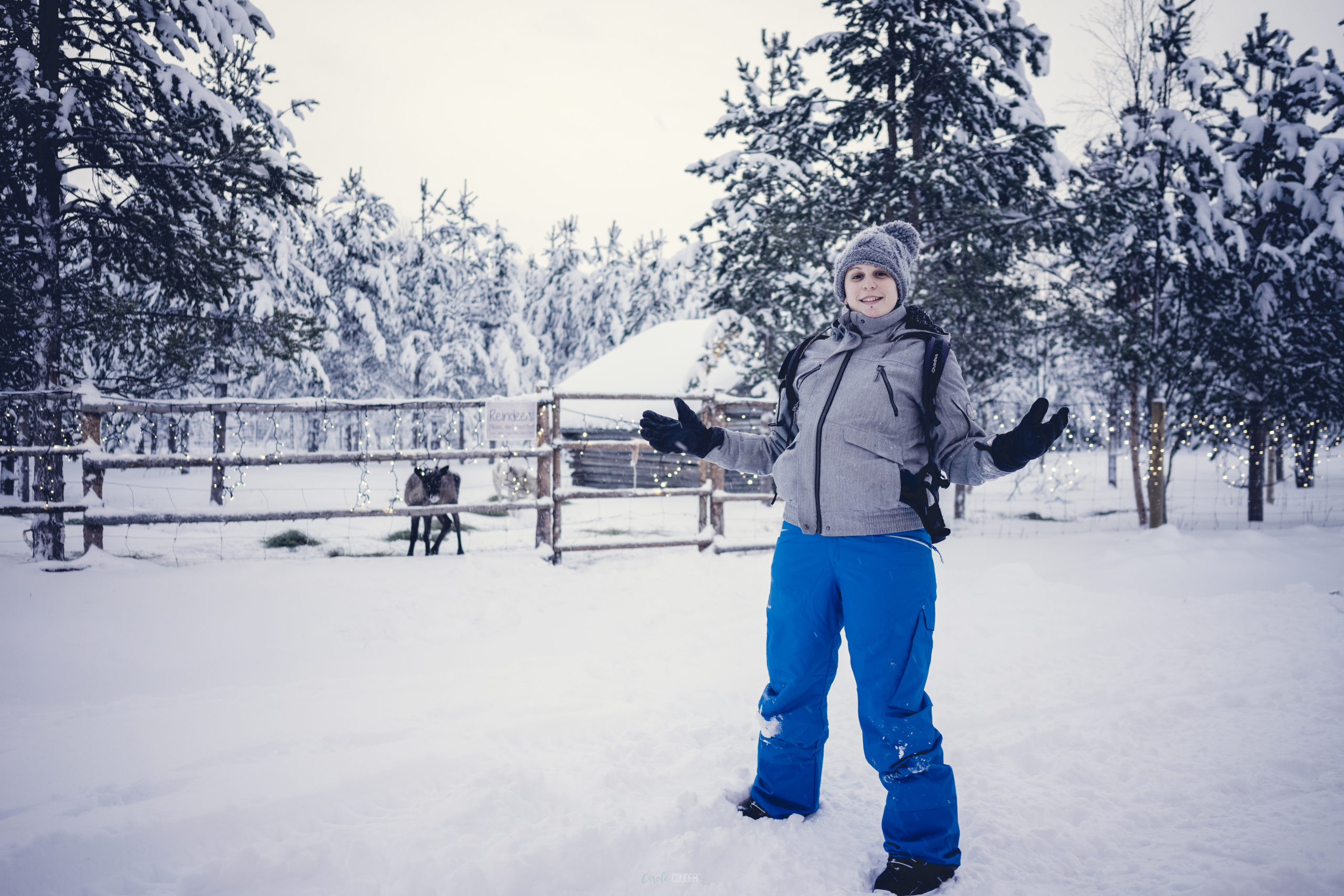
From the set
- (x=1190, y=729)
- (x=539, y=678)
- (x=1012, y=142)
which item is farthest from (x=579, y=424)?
(x=1190, y=729)

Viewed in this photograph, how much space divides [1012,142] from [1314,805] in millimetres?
7831

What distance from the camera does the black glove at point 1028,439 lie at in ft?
6.51

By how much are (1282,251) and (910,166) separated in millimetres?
5754

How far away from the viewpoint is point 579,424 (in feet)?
61.5

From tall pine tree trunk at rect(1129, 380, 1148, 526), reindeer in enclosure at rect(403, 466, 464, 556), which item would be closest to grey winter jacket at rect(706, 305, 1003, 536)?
reindeer in enclosure at rect(403, 466, 464, 556)

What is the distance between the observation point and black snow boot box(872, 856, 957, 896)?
202 cm

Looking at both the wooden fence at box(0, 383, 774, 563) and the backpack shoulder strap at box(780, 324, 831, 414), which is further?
the wooden fence at box(0, 383, 774, 563)

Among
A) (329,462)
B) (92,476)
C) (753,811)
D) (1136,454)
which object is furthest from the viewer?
(1136,454)

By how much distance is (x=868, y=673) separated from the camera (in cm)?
214

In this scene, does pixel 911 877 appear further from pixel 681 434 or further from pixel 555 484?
pixel 555 484

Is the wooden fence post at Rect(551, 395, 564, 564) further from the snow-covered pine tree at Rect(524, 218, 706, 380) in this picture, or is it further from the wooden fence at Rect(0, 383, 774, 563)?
the snow-covered pine tree at Rect(524, 218, 706, 380)

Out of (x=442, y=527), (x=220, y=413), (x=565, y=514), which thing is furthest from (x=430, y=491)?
(x=565, y=514)

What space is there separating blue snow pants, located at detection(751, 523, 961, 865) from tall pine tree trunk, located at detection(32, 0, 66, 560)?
6.72 meters

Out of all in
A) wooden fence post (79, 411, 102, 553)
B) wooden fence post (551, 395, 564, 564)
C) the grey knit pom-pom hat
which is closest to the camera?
the grey knit pom-pom hat
